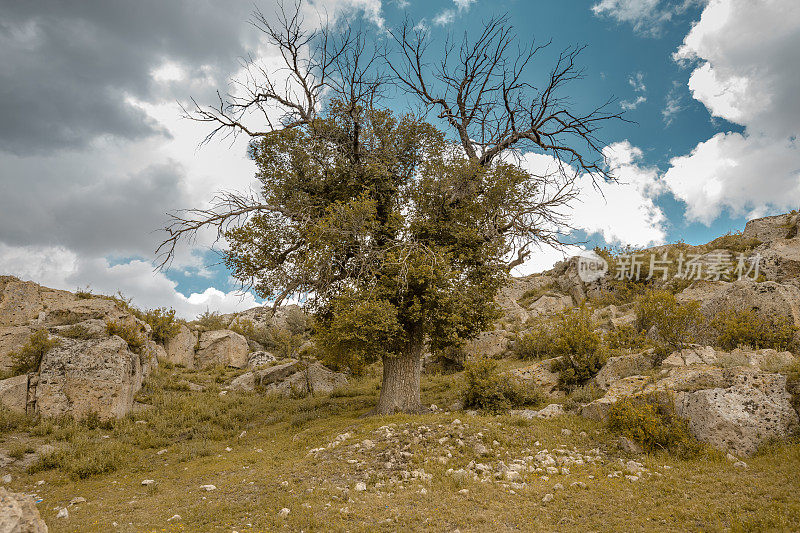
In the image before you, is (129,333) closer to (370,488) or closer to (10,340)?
(10,340)

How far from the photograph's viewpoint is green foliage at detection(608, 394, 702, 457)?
9312 millimetres

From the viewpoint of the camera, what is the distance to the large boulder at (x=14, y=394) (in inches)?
579

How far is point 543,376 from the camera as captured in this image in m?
16.0

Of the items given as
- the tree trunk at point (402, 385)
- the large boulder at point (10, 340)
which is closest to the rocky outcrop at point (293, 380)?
the tree trunk at point (402, 385)

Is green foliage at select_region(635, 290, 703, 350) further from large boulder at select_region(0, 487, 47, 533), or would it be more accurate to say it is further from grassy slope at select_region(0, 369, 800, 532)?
large boulder at select_region(0, 487, 47, 533)

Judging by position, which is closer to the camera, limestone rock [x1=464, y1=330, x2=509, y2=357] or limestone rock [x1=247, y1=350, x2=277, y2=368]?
limestone rock [x1=464, y1=330, x2=509, y2=357]

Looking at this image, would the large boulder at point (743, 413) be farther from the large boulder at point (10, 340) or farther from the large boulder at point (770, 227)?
the large boulder at point (10, 340)

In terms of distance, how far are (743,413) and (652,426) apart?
1936 mm

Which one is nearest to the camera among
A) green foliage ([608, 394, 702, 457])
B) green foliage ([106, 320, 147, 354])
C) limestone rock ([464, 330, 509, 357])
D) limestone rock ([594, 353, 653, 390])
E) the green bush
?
green foliage ([608, 394, 702, 457])

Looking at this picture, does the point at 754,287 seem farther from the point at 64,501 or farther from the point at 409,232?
the point at 64,501

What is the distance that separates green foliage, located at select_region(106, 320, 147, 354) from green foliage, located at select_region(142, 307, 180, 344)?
20.1ft

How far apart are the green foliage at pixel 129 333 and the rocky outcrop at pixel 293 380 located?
4.77m

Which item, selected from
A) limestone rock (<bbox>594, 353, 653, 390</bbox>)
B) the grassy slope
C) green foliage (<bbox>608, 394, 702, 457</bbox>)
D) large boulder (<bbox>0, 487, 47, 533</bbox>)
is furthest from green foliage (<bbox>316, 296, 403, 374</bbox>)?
large boulder (<bbox>0, 487, 47, 533</bbox>)

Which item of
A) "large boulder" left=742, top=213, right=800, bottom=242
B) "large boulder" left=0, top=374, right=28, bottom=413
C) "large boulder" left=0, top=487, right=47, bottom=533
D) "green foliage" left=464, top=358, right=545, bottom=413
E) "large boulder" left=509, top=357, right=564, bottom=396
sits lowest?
"large boulder" left=0, top=374, right=28, bottom=413
